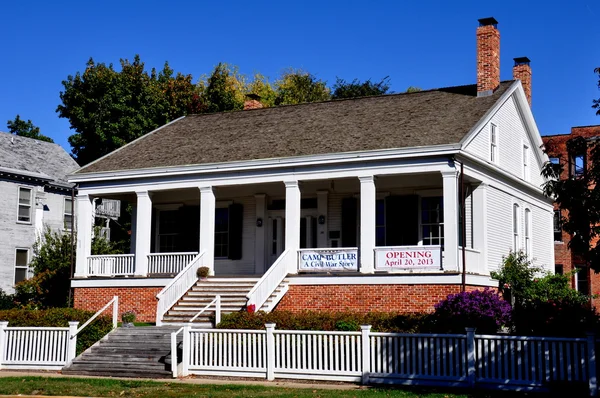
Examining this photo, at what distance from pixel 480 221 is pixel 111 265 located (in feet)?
41.7

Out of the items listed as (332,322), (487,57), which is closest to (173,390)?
(332,322)

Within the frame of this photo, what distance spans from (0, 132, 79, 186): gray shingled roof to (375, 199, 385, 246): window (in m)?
17.1

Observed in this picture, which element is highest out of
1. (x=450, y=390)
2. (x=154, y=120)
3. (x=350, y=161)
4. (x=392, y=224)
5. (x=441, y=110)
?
(x=154, y=120)

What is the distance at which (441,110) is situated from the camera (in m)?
27.8

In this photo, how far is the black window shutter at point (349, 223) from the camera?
2816cm

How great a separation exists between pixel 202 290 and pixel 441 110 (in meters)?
10.0

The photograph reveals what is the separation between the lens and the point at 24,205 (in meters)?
37.6

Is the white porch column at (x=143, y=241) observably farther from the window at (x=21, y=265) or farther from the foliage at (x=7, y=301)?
the window at (x=21, y=265)

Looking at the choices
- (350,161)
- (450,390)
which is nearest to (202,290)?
(350,161)

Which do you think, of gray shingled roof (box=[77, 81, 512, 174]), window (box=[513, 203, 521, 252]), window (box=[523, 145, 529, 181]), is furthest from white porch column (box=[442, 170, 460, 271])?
window (box=[523, 145, 529, 181])

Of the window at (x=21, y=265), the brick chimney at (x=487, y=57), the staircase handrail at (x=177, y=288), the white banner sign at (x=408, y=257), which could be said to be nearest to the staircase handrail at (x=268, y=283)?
the staircase handrail at (x=177, y=288)

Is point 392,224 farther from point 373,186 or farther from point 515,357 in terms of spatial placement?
point 515,357

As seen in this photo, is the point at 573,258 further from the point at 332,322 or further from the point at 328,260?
the point at 332,322

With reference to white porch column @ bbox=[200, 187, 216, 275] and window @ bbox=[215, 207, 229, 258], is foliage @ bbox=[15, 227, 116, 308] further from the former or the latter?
white porch column @ bbox=[200, 187, 216, 275]
